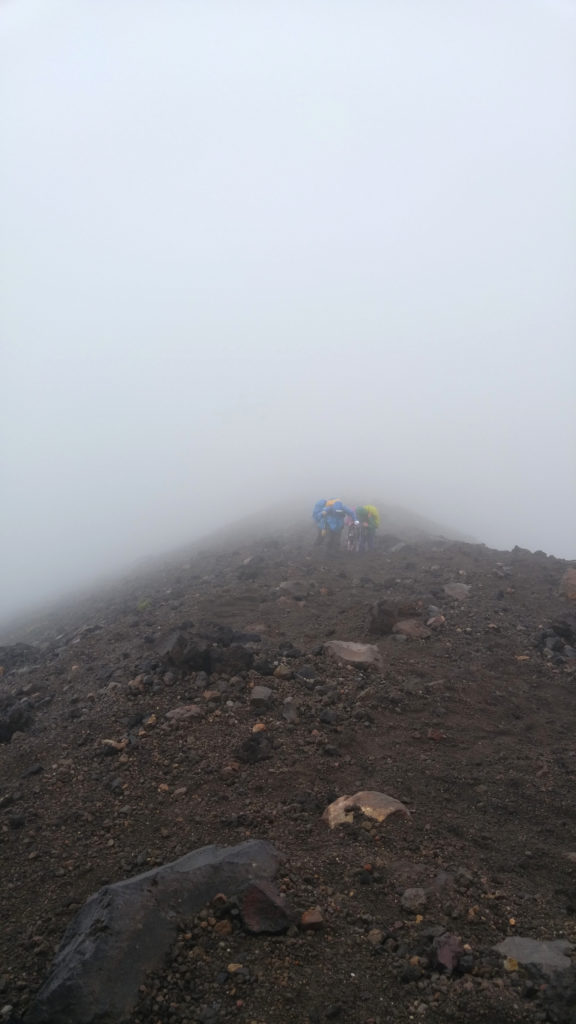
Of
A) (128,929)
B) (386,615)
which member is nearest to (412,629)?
(386,615)

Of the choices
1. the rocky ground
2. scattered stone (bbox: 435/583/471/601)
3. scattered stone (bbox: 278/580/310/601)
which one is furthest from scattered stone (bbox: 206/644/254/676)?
scattered stone (bbox: 435/583/471/601)

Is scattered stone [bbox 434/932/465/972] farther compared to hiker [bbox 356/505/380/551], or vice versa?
hiker [bbox 356/505/380/551]

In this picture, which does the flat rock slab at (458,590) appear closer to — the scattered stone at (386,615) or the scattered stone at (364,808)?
the scattered stone at (386,615)

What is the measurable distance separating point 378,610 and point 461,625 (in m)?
1.39

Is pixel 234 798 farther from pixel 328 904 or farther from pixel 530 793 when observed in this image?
Answer: pixel 530 793

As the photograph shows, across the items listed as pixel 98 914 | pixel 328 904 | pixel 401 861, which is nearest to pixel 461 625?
pixel 401 861

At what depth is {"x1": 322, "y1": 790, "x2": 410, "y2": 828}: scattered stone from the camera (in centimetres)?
570

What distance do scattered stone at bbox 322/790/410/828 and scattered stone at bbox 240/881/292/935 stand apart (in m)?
1.27

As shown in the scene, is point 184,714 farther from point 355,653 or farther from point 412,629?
point 412,629

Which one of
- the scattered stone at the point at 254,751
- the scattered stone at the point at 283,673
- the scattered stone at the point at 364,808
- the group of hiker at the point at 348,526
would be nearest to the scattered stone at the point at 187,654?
the scattered stone at the point at 283,673

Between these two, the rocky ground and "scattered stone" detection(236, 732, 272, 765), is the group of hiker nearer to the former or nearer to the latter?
the rocky ground

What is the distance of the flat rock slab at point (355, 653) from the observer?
9.08 metres

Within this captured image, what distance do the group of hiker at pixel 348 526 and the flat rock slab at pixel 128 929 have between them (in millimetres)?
14463

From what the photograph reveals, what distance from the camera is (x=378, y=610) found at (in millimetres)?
10562
